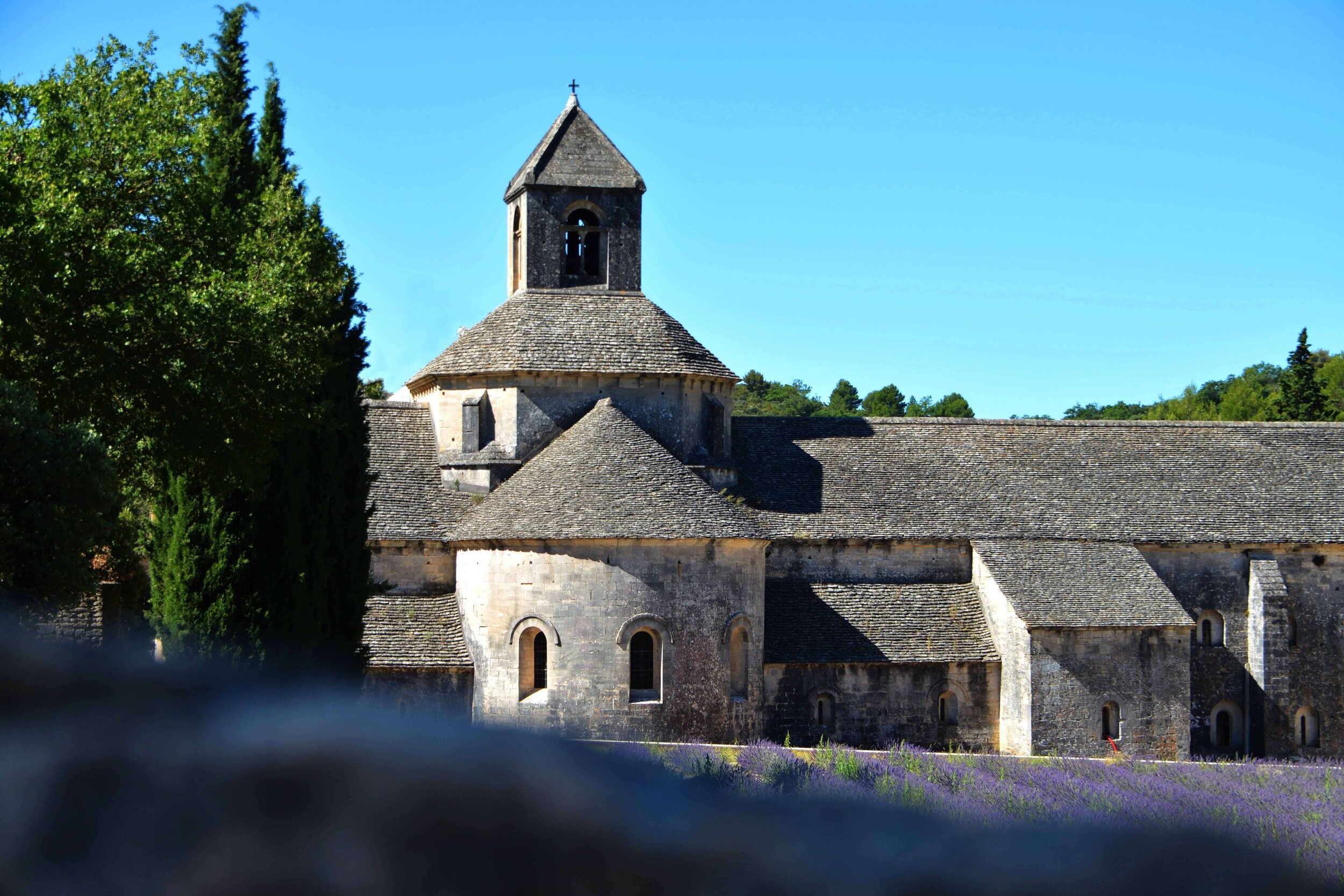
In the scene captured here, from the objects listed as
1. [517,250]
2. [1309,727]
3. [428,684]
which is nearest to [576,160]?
[517,250]

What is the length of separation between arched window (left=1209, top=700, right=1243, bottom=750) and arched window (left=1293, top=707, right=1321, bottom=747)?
1.52m

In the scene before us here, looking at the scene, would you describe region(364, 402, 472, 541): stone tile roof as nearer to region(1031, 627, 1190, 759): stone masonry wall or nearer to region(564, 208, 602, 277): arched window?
region(564, 208, 602, 277): arched window

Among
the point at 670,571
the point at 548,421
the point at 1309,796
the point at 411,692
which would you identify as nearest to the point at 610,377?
the point at 548,421

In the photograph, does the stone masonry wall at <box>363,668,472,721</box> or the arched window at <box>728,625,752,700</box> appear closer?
the stone masonry wall at <box>363,668,472,721</box>

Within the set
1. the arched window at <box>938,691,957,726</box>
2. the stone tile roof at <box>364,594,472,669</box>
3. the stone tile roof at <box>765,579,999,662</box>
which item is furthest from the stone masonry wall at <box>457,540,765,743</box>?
the arched window at <box>938,691,957,726</box>

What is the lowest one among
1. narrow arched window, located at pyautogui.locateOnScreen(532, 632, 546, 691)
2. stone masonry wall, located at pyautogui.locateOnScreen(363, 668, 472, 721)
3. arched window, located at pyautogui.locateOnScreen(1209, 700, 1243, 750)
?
arched window, located at pyautogui.locateOnScreen(1209, 700, 1243, 750)

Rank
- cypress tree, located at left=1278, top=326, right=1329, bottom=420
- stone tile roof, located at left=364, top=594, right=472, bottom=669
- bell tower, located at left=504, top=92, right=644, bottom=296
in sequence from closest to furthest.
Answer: stone tile roof, located at left=364, top=594, right=472, bottom=669, bell tower, located at left=504, top=92, right=644, bottom=296, cypress tree, located at left=1278, top=326, right=1329, bottom=420

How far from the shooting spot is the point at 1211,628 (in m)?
33.8

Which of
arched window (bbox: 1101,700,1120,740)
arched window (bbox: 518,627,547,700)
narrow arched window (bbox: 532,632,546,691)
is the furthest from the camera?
arched window (bbox: 1101,700,1120,740)

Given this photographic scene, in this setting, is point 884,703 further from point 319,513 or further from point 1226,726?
point 319,513

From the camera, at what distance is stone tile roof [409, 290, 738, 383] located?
31734mm

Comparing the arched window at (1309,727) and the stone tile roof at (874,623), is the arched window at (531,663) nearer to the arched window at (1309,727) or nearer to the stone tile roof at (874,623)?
the stone tile roof at (874,623)

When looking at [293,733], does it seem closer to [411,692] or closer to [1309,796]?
[1309,796]

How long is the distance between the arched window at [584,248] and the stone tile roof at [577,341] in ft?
3.53
